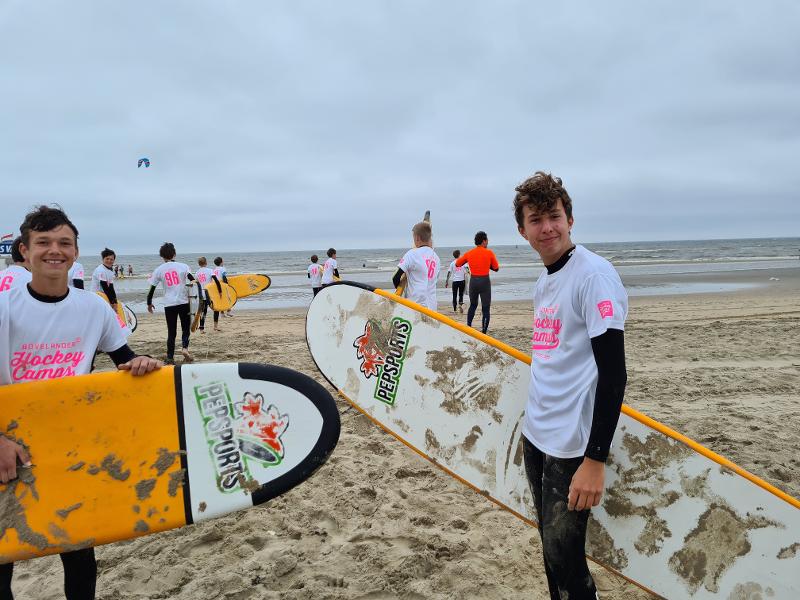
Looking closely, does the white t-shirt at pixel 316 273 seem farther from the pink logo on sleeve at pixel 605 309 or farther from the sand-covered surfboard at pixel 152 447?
the pink logo on sleeve at pixel 605 309

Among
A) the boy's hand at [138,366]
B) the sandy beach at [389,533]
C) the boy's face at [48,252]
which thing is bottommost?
the sandy beach at [389,533]

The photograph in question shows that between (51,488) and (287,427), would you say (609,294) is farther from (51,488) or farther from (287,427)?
(51,488)

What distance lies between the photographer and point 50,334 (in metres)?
1.76

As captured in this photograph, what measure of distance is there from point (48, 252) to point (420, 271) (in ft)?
12.0

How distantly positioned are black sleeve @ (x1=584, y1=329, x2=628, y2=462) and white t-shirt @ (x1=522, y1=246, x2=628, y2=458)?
4 cm

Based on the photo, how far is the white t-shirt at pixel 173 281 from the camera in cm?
670

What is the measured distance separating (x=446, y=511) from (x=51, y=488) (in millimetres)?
1944

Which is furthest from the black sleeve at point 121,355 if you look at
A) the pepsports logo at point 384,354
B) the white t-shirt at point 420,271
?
the white t-shirt at point 420,271

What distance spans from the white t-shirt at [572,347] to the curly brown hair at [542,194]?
0.57ft

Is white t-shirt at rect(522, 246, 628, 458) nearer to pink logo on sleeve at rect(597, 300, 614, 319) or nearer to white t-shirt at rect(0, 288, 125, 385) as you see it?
pink logo on sleeve at rect(597, 300, 614, 319)

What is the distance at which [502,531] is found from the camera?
2572mm

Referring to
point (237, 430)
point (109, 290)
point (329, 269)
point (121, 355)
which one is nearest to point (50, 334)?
point (121, 355)

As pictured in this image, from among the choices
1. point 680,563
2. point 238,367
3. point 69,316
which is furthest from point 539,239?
point 69,316

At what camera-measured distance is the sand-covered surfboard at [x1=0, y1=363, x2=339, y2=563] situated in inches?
69.9
